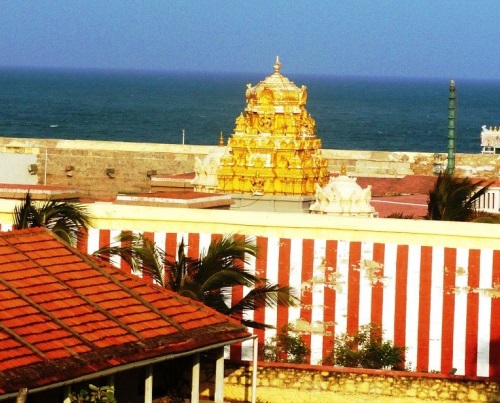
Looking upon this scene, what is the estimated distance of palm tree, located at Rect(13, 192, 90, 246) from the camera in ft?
82.0

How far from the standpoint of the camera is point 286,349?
27469 millimetres

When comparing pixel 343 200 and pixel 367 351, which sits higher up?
pixel 343 200

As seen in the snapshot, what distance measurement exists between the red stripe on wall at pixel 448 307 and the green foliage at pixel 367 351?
2.26 ft

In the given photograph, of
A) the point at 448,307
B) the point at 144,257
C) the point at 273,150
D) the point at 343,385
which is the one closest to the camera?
the point at 343,385

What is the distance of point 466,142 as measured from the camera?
437 ft

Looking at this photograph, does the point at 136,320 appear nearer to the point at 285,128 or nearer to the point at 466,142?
the point at 285,128

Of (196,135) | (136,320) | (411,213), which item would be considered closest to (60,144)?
(411,213)

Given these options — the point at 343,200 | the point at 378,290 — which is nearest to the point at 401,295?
the point at 378,290

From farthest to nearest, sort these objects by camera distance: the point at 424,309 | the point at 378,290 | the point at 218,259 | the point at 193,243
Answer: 1. the point at 193,243
2. the point at 378,290
3. the point at 424,309
4. the point at 218,259

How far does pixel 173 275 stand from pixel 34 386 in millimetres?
6396

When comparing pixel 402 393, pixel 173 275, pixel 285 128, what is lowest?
pixel 402 393

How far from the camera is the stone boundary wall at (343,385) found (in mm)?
22969

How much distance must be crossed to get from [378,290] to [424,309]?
793mm

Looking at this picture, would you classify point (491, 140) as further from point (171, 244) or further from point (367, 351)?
point (367, 351)
